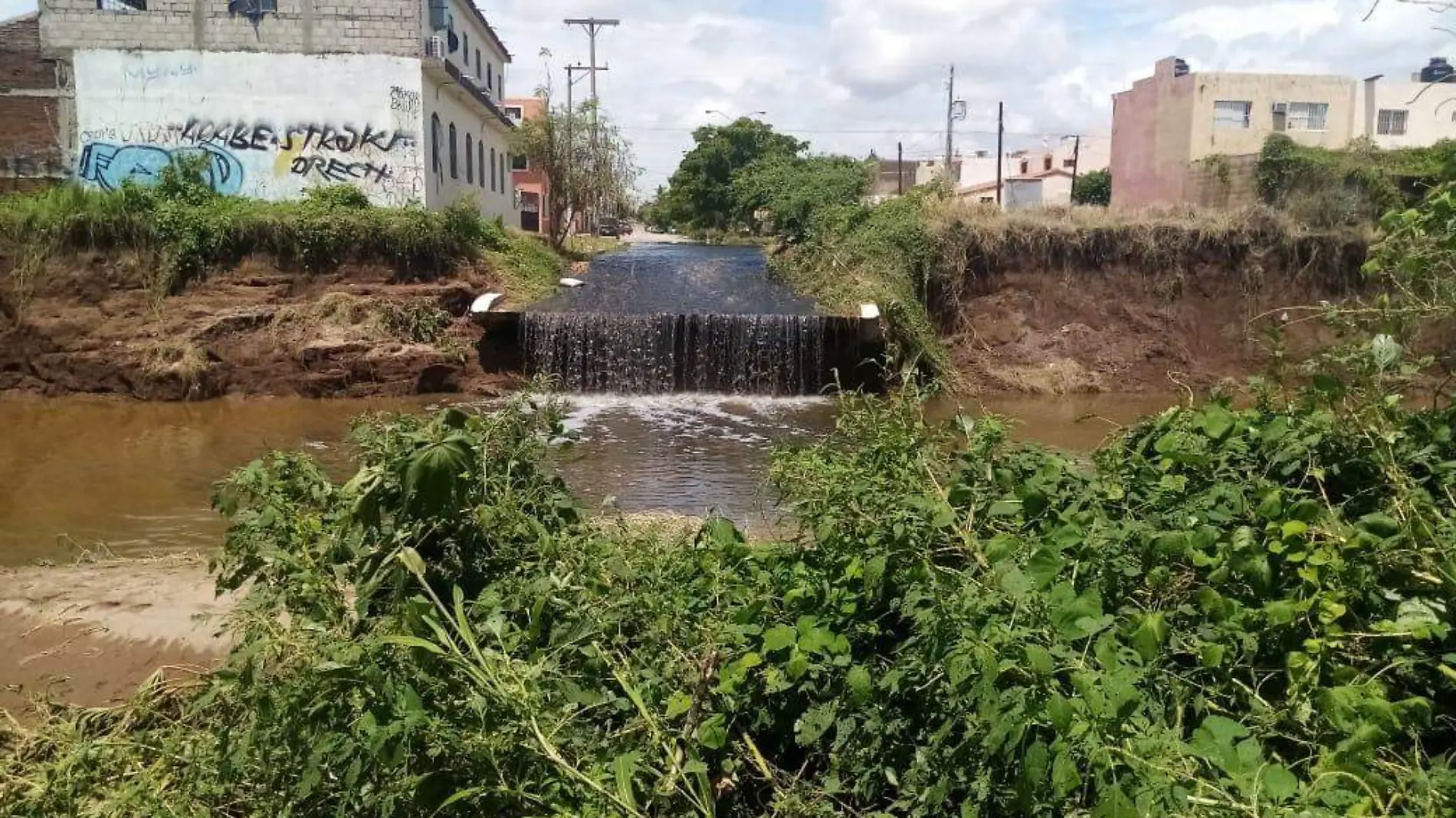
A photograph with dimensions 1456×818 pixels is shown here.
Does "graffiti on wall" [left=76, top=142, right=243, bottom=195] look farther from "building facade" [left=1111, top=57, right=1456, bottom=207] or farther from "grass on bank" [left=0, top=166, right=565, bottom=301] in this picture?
"building facade" [left=1111, top=57, right=1456, bottom=207]

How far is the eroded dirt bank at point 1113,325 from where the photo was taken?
1580cm

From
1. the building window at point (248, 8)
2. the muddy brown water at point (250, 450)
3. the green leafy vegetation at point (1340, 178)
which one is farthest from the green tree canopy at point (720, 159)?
the muddy brown water at point (250, 450)

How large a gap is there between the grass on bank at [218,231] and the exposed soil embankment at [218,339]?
241 millimetres

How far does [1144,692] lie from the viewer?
210cm

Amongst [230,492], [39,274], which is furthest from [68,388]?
[230,492]

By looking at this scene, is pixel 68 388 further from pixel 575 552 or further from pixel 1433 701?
pixel 1433 701

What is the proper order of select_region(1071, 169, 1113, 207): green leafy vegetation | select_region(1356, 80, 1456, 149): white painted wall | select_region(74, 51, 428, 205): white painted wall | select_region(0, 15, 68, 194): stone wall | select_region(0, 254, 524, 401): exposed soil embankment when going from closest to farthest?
1. select_region(0, 254, 524, 401): exposed soil embankment
2. select_region(0, 15, 68, 194): stone wall
3. select_region(74, 51, 428, 205): white painted wall
4. select_region(1356, 80, 1456, 149): white painted wall
5. select_region(1071, 169, 1113, 207): green leafy vegetation

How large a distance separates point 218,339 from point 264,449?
27.4ft

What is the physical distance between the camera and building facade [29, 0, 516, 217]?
58.7 ft

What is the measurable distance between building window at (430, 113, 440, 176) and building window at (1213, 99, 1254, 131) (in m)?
21.5

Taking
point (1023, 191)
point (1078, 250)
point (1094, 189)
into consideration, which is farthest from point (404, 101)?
point (1023, 191)

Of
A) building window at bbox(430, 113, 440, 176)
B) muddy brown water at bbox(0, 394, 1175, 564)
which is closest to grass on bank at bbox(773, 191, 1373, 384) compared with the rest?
muddy brown water at bbox(0, 394, 1175, 564)

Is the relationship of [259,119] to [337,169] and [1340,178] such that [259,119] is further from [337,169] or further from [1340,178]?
[1340,178]

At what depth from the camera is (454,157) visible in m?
22.7
